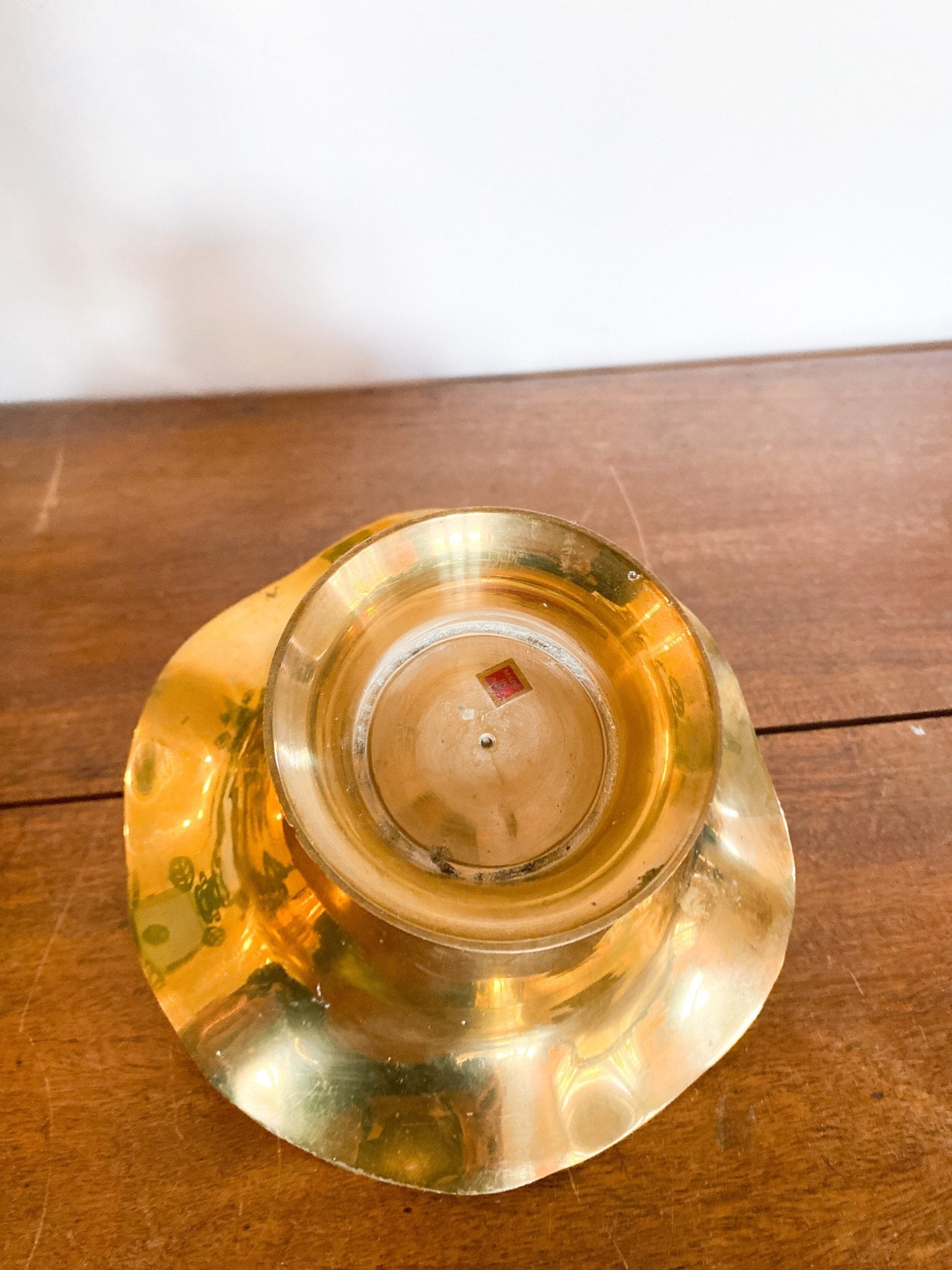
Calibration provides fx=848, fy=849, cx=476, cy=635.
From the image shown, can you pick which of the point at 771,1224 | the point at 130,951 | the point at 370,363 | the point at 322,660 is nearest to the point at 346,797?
the point at 322,660

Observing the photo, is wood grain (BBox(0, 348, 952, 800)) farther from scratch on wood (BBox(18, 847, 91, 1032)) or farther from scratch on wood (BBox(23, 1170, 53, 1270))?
scratch on wood (BBox(23, 1170, 53, 1270))

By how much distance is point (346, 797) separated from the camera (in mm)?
402

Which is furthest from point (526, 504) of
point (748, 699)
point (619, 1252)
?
point (619, 1252)

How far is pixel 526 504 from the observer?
616 mm

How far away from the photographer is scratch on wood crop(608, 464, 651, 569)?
1.95 feet

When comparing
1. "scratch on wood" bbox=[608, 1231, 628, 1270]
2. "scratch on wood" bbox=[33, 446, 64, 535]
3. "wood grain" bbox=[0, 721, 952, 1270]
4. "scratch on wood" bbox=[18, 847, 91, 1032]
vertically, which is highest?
"scratch on wood" bbox=[33, 446, 64, 535]

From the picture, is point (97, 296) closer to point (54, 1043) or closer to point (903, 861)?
point (54, 1043)

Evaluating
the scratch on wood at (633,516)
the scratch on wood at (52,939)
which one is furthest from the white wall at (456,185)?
the scratch on wood at (52,939)

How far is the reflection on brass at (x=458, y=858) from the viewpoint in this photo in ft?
1.30

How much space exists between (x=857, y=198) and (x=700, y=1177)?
633mm

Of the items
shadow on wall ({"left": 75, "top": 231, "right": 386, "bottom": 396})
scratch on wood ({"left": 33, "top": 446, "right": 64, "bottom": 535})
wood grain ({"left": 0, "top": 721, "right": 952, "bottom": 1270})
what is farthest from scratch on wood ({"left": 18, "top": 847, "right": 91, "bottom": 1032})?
shadow on wall ({"left": 75, "top": 231, "right": 386, "bottom": 396})

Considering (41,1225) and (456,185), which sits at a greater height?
(456,185)

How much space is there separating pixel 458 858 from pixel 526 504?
0.30 metres

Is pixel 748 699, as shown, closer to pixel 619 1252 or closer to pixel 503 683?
pixel 503 683
